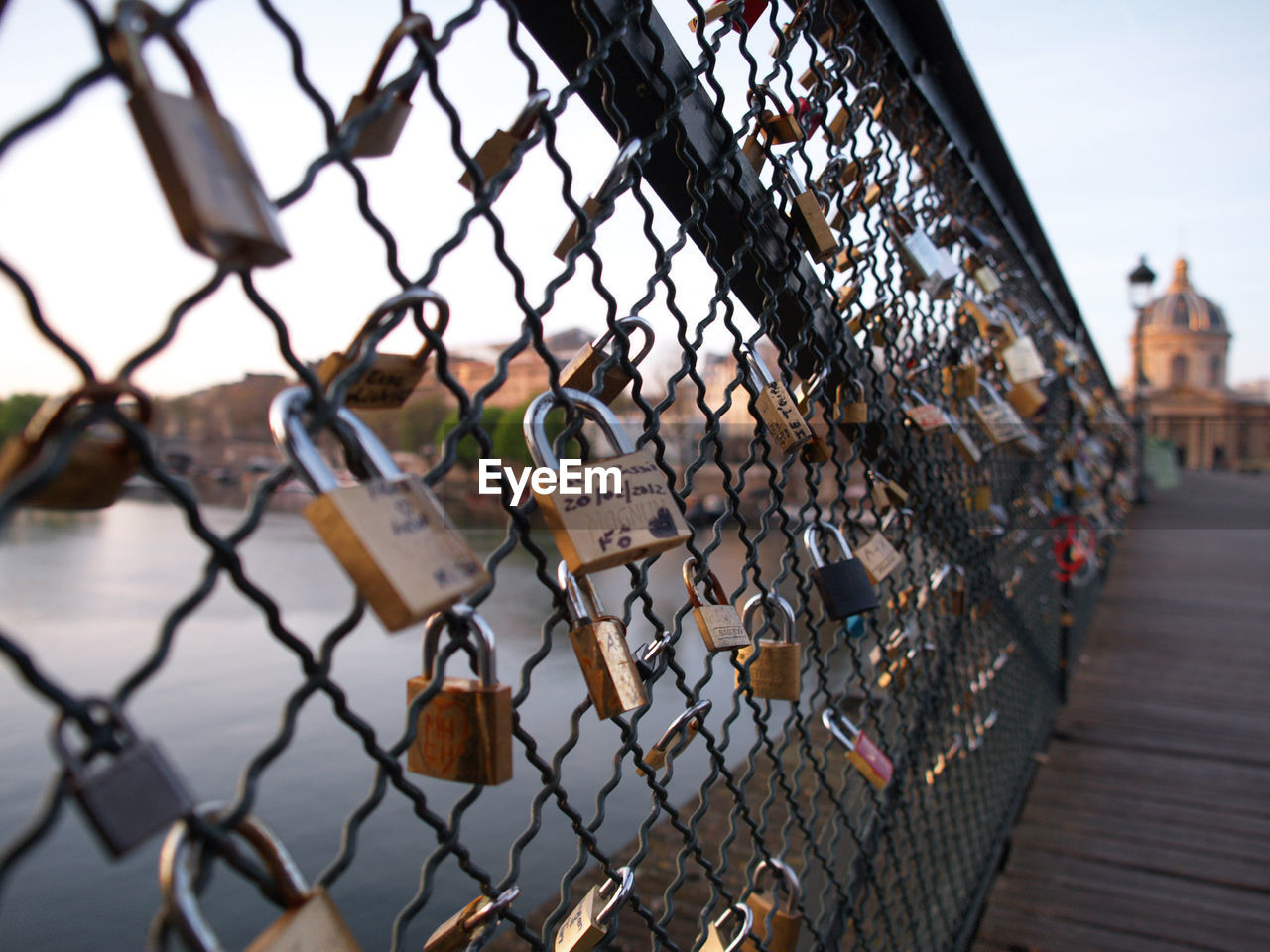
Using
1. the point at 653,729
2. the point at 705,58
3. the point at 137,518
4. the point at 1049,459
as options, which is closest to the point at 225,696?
the point at 653,729

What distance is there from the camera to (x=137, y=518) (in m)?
27.1

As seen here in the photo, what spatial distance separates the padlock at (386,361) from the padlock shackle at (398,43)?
133mm

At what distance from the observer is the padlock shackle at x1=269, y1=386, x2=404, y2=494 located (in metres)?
0.44

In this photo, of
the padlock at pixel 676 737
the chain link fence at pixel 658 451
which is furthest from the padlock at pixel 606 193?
the padlock at pixel 676 737

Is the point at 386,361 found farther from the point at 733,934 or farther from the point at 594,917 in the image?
the point at 733,934

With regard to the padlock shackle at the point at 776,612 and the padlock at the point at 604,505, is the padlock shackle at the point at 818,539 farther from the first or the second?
the padlock at the point at 604,505

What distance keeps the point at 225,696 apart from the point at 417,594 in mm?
9307

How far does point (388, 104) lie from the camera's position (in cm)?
50

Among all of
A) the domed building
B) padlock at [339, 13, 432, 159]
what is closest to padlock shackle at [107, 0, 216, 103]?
padlock at [339, 13, 432, 159]

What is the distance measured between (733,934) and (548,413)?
69 cm

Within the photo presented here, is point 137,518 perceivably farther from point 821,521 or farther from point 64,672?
point 821,521

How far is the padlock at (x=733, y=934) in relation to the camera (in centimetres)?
95

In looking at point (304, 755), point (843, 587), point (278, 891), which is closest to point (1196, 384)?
point (304, 755)

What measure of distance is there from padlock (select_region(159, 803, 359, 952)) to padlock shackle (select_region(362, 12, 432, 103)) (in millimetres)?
412
